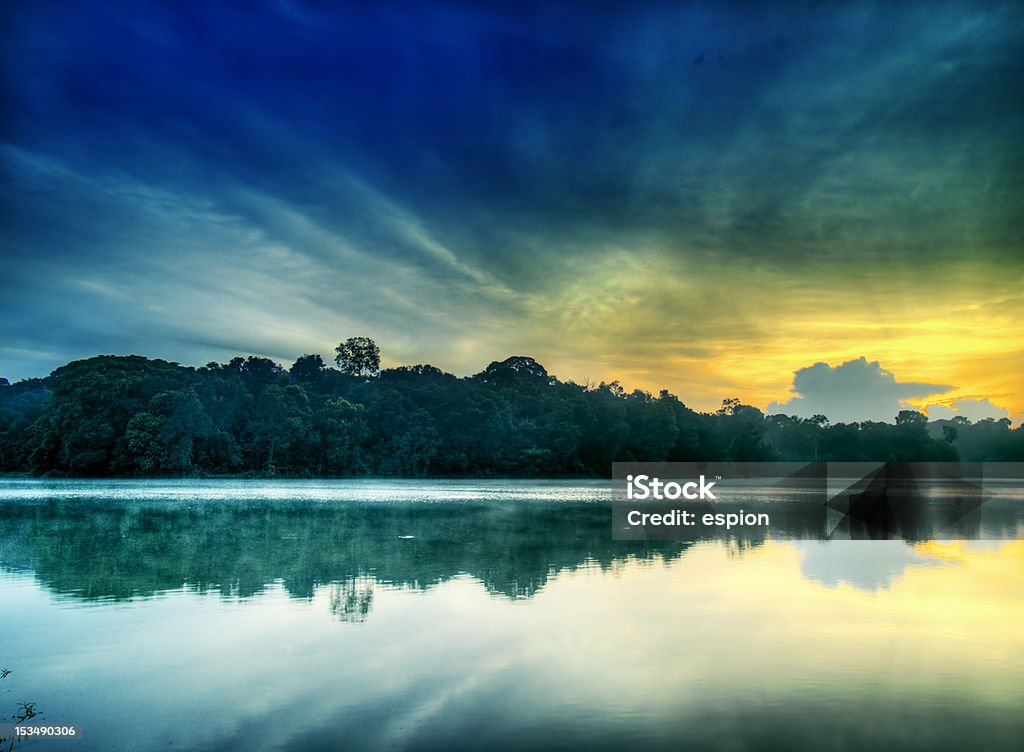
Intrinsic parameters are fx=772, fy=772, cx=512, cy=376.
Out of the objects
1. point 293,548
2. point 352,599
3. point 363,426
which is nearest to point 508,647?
point 352,599

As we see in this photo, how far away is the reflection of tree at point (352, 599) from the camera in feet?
48.0

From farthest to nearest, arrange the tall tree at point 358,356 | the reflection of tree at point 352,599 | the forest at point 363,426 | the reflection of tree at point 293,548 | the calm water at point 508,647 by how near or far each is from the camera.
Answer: the tall tree at point 358,356
the forest at point 363,426
the reflection of tree at point 293,548
the reflection of tree at point 352,599
the calm water at point 508,647

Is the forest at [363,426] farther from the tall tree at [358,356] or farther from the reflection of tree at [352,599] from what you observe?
the reflection of tree at [352,599]

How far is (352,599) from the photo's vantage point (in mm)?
16266

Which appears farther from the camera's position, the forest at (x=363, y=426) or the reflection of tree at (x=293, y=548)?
Result: the forest at (x=363, y=426)

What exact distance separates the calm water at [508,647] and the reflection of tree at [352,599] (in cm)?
9

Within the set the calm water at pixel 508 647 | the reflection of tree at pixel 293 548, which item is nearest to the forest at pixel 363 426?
the reflection of tree at pixel 293 548

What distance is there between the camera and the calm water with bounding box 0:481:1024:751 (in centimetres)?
871

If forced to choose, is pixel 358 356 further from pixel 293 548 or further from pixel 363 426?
pixel 293 548

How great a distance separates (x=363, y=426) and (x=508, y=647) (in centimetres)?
10120

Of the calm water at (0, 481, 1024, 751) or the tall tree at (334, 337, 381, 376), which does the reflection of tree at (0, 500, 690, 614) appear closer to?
the calm water at (0, 481, 1024, 751)

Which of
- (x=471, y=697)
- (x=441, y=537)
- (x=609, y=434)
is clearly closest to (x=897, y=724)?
(x=471, y=697)

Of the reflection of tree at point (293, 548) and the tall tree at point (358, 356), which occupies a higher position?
the tall tree at point (358, 356)

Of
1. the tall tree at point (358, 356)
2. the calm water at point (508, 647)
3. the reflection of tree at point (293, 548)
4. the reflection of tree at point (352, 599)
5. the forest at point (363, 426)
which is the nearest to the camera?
the calm water at point (508, 647)
